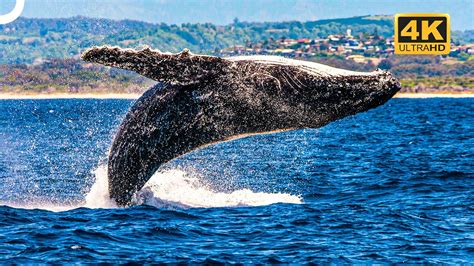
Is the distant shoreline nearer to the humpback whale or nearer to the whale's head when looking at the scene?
the humpback whale

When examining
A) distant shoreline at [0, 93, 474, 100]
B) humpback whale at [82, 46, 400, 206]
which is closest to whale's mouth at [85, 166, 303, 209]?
humpback whale at [82, 46, 400, 206]

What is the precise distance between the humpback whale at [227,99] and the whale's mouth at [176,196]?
1.14 meters

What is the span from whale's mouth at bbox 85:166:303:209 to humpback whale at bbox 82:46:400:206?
114 cm

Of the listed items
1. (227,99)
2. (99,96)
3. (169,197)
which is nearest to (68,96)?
(99,96)

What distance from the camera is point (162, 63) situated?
11.7m

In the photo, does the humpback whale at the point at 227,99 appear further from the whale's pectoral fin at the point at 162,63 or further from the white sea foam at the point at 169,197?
the white sea foam at the point at 169,197

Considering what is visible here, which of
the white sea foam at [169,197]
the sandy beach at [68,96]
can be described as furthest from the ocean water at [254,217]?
the sandy beach at [68,96]

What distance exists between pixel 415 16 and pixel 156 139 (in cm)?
14472

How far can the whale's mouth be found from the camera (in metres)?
14.1

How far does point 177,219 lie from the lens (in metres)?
13.3

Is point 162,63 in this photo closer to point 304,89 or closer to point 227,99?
point 227,99

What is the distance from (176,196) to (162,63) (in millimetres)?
4299

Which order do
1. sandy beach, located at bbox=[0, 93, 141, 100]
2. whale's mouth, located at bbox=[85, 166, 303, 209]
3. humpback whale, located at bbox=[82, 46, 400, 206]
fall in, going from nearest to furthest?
humpback whale, located at bbox=[82, 46, 400, 206] → whale's mouth, located at bbox=[85, 166, 303, 209] → sandy beach, located at bbox=[0, 93, 141, 100]

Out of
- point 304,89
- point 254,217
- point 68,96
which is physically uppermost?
point 68,96
